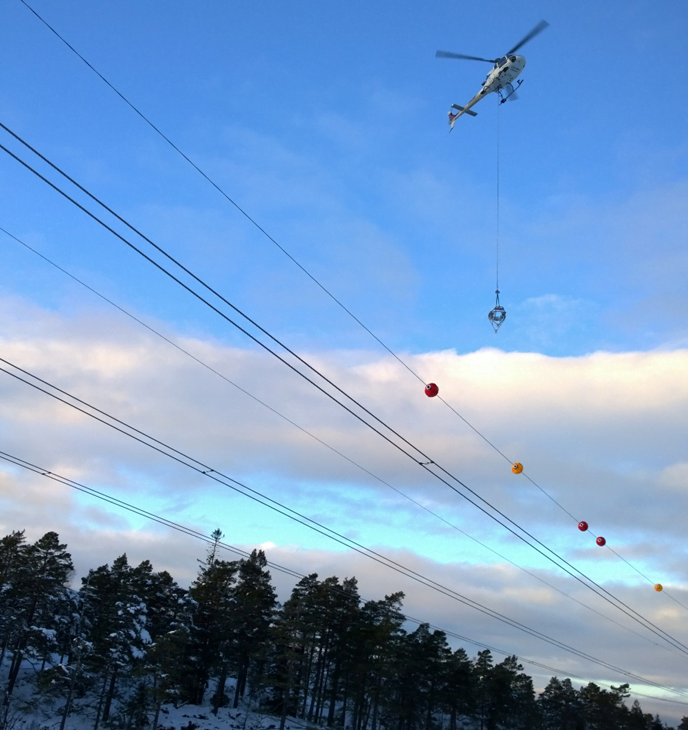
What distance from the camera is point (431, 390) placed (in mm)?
21703

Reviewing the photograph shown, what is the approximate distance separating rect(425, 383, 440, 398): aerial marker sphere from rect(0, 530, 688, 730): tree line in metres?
44.5

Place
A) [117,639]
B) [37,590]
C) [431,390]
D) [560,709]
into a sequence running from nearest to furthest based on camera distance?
[431,390]
[117,639]
[37,590]
[560,709]

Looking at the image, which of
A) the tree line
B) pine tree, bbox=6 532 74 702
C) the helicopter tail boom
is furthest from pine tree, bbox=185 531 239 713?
the helicopter tail boom

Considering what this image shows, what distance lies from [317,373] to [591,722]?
107978 millimetres

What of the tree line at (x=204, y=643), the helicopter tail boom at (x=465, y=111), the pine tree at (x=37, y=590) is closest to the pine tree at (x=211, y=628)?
the tree line at (x=204, y=643)

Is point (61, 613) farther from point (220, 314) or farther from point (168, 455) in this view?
point (220, 314)

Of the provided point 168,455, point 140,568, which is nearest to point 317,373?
point 168,455

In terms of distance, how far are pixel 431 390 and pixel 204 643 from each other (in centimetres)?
5881

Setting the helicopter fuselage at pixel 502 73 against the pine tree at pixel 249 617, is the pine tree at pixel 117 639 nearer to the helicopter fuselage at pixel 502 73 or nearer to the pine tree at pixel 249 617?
the pine tree at pixel 249 617

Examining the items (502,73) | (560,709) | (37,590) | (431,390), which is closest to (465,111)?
(502,73)

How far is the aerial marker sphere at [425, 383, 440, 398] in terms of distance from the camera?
71.1 ft

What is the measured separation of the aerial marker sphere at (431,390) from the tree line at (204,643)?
146 ft

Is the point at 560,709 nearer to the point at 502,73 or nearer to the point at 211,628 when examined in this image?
the point at 211,628

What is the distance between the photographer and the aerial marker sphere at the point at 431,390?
853 inches
